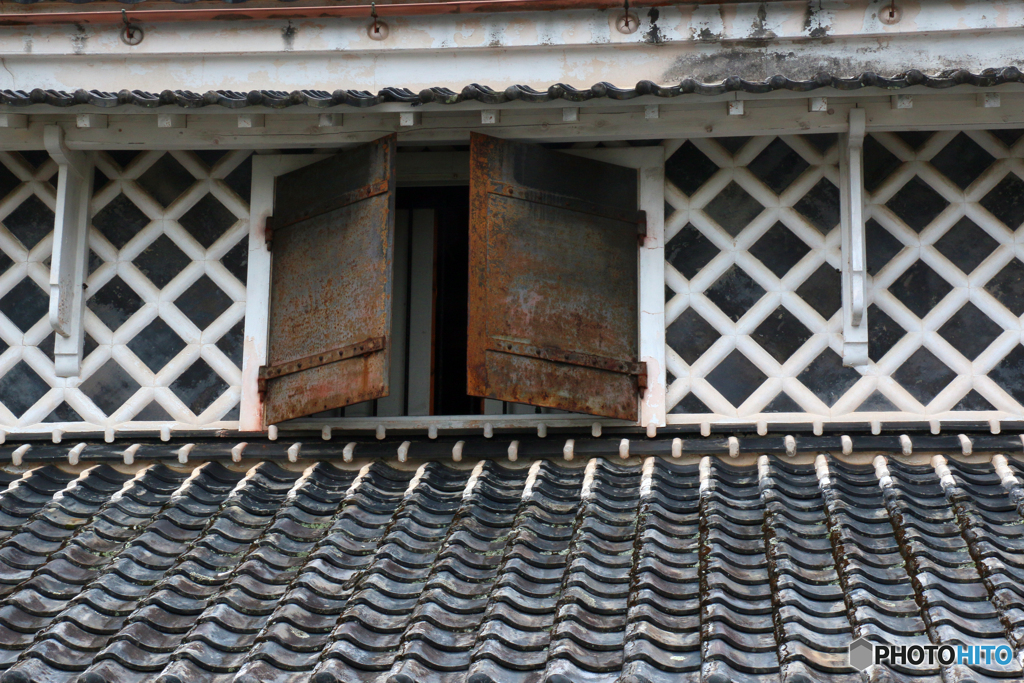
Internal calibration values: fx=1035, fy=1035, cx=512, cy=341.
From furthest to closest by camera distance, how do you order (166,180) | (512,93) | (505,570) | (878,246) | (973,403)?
(166,180) → (878,246) → (973,403) → (512,93) → (505,570)

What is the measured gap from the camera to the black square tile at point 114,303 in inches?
257

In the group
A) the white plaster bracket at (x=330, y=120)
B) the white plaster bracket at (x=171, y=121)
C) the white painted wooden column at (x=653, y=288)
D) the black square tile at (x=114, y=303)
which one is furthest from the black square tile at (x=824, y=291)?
the black square tile at (x=114, y=303)

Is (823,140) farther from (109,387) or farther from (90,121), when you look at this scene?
(109,387)

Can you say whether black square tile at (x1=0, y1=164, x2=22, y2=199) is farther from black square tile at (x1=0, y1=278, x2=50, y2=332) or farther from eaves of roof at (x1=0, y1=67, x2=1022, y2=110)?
eaves of roof at (x1=0, y1=67, x2=1022, y2=110)

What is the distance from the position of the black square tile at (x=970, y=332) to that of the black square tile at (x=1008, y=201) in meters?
0.58

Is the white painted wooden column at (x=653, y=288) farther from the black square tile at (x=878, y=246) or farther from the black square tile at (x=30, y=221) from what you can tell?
the black square tile at (x=30, y=221)

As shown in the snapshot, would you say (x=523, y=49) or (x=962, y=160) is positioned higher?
(x=523, y=49)

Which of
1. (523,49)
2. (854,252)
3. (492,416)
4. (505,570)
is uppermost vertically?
(523,49)

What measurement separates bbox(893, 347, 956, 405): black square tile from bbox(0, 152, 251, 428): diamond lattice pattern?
3.98 meters

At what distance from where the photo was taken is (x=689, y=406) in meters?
6.10

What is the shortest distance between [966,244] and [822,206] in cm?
85

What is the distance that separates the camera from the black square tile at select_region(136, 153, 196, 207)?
6.66 metres

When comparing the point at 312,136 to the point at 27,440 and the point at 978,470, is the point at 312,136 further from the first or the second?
the point at 978,470

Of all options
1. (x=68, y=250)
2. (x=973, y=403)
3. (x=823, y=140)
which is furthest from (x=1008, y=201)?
(x=68, y=250)
